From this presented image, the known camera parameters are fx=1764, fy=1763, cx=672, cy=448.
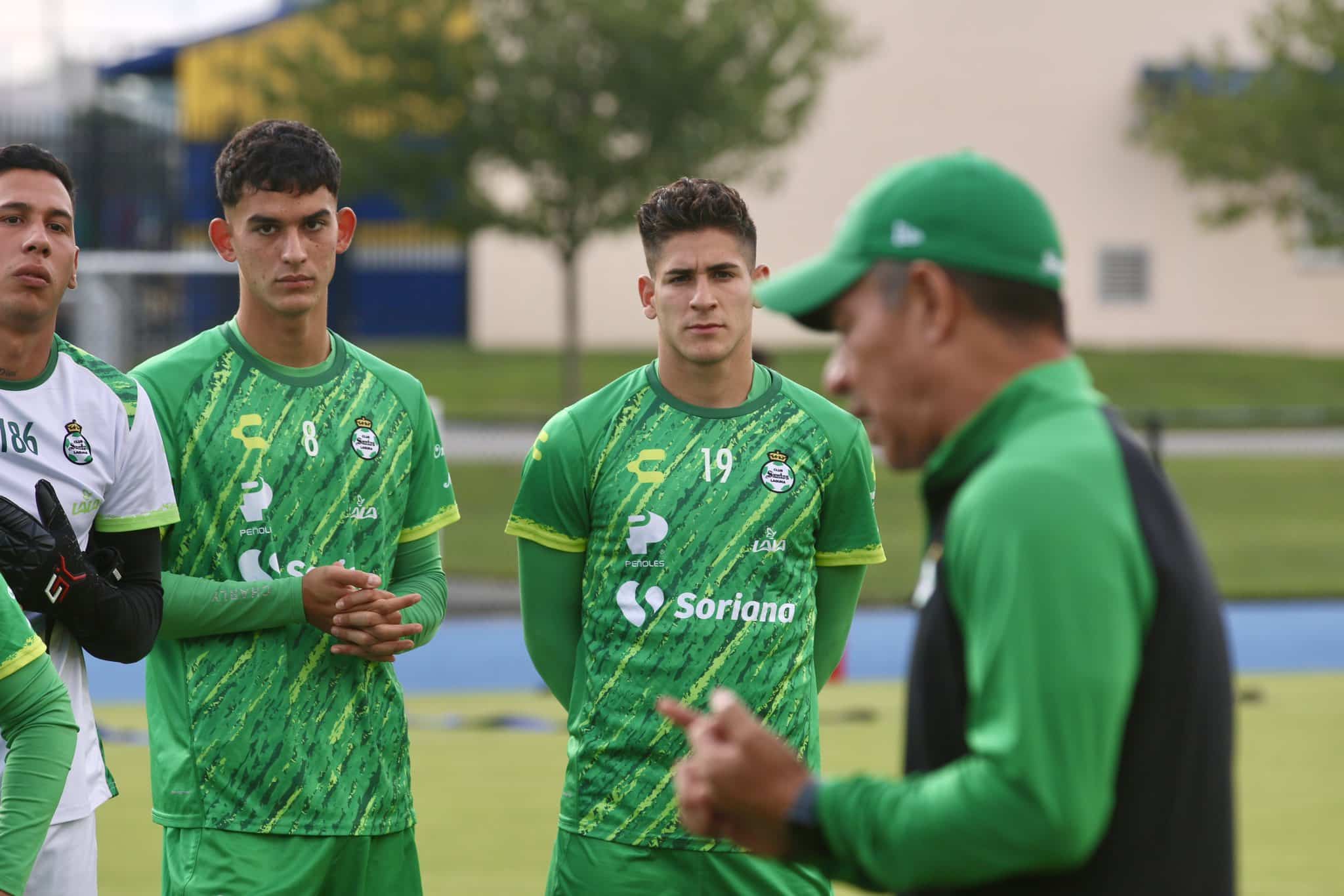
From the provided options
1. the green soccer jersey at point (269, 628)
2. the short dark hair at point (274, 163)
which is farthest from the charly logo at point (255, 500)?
the short dark hair at point (274, 163)

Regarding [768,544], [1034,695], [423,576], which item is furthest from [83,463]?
[1034,695]

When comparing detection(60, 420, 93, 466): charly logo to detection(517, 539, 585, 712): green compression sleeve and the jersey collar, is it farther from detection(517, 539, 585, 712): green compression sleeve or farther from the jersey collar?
the jersey collar

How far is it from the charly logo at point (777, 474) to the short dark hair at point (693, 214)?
51cm

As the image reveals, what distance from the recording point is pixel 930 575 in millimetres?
2340

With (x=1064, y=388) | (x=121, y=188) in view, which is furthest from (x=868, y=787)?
(x=121, y=188)

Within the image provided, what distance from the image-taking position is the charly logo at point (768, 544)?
423cm

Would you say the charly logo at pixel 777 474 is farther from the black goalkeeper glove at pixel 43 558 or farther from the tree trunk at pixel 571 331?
the tree trunk at pixel 571 331

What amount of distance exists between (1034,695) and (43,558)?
225 cm

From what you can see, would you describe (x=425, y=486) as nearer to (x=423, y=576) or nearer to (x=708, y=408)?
(x=423, y=576)

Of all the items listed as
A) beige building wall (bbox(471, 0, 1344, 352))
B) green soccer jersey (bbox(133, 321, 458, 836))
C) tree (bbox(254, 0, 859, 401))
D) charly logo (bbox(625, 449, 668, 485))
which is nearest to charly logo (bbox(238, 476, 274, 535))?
green soccer jersey (bbox(133, 321, 458, 836))

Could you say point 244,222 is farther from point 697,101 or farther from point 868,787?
point 697,101

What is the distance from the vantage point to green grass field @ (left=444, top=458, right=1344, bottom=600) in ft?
55.9

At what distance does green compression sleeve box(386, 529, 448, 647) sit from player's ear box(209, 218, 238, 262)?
2.76ft

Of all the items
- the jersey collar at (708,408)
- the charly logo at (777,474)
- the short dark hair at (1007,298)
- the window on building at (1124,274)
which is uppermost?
the window on building at (1124,274)
